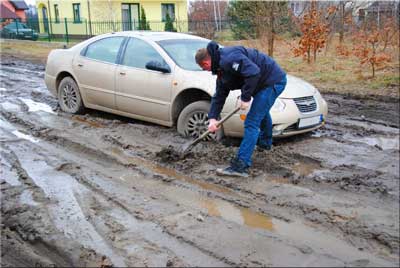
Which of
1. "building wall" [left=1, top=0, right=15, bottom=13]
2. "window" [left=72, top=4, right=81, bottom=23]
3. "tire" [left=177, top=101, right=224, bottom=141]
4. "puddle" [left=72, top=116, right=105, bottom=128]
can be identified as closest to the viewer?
"tire" [left=177, top=101, right=224, bottom=141]

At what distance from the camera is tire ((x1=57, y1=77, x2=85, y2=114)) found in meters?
8.48

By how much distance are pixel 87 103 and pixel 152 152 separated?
8.45ft

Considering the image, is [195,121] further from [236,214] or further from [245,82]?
[236,214]

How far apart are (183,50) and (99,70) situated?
5.30ft

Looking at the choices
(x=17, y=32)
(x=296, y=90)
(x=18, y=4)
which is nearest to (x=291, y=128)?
(x=296, y=90)

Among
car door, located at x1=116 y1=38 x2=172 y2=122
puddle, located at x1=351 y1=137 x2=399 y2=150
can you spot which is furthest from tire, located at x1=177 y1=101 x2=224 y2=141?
puddle, located at x1=351 y1=137 x2=399 y2=150

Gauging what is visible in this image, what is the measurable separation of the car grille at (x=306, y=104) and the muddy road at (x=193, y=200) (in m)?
0.48

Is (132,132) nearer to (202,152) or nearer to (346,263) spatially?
(202,152)

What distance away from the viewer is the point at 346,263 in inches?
136

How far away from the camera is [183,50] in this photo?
7332 millimetres

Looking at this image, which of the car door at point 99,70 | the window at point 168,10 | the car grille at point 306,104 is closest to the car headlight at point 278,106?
the car grille at point 306,104

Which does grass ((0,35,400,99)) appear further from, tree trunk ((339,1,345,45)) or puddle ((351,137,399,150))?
puddle ((351,137,399,150))

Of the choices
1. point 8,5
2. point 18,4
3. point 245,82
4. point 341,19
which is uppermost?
point 18,4

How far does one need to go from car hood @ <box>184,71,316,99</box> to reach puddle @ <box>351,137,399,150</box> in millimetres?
1073
